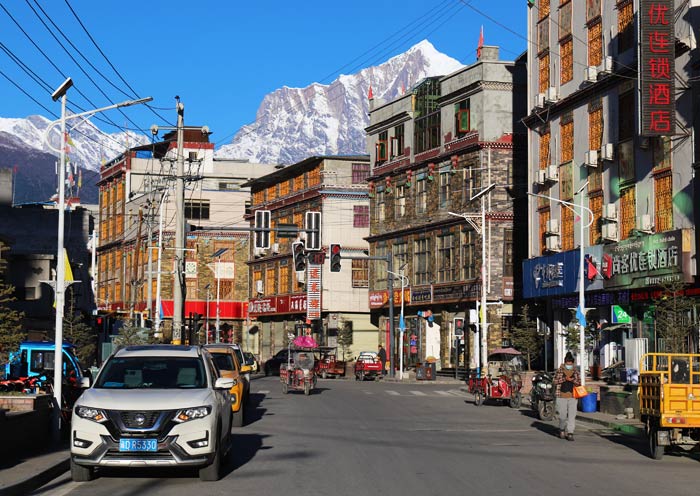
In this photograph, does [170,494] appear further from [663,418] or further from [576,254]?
[576,254]

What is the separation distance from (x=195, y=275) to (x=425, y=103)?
40.3 m

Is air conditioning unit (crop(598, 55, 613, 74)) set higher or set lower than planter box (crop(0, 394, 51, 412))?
higher

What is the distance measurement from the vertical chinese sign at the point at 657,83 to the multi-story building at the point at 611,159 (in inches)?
1.4

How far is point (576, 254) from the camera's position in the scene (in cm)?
4834

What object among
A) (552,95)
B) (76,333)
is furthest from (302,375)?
(552,95)

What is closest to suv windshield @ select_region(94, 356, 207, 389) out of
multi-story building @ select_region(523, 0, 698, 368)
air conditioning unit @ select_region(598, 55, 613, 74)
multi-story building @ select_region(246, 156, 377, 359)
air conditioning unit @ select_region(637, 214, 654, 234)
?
multi-story building @ select_region(523, 0, 698, 368)

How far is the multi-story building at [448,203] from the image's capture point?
61844mm

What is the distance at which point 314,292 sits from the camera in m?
80.6

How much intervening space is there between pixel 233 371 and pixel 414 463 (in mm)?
10484

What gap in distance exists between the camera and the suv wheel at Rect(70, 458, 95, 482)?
14.8 meters

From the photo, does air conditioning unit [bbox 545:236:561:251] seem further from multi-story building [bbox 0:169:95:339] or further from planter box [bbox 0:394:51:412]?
planter box [bbox 0:394:51:412]

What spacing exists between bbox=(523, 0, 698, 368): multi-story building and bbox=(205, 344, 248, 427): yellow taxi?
645 inches

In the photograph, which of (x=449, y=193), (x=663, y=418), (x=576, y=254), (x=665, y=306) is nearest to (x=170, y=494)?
(x=663, y=418)

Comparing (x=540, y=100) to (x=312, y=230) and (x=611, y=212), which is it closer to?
(x=611, y=212)
